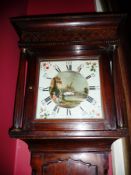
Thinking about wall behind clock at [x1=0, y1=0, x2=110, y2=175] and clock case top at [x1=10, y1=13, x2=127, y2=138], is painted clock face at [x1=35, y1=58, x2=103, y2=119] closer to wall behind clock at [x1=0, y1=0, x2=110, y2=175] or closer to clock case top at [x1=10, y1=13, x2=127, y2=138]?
clock case top at [x1=10, y1=13, x2=127, y2=138]

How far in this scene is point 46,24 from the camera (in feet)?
2.89

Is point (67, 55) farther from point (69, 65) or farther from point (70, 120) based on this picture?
point (70, 120)

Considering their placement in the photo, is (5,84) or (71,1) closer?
(5,84)

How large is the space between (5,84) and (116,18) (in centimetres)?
57

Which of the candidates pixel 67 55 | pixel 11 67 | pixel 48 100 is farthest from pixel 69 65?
pixel 11 67

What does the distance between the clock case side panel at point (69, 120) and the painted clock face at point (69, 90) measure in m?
0.02

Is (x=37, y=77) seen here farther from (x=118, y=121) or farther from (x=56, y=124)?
(x=118, y=121)

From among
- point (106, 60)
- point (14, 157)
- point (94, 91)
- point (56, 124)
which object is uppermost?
point (106, 60)

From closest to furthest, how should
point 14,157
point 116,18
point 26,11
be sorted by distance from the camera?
point 116,18, point 14,157, point 26,11

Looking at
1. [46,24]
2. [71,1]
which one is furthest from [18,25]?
[71,1]

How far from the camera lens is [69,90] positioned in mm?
846

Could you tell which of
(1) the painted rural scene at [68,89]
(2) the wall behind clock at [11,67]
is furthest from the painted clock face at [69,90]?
(2) the wall behind clock at [11,67]

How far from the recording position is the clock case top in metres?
0.78

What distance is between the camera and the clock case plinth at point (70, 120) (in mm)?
768
